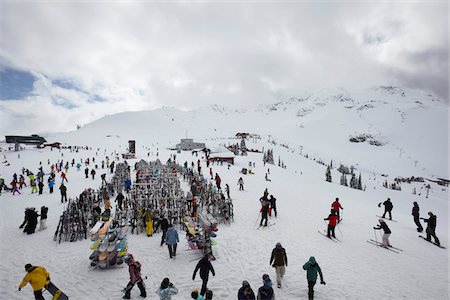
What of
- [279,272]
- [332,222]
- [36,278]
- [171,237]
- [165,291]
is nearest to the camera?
[165,291]

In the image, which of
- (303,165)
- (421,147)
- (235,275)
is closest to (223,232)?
(235,275)

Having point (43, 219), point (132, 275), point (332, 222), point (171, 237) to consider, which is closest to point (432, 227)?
point (332, 222)

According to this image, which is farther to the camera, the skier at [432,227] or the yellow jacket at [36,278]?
the skier at [432,227]

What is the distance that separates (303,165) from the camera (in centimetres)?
8206

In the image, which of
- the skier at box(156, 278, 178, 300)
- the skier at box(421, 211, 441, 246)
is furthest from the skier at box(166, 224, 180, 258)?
the skier at box(421, 211, 441, 246)

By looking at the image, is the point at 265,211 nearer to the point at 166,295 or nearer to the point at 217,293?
the point at 217,293

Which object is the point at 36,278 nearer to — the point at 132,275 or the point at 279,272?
the point at 132,275

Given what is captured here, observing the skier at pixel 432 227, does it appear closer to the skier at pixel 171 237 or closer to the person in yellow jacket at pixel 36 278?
the skier at pixel 171 237

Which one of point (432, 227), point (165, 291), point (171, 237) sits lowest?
point (432, 227)

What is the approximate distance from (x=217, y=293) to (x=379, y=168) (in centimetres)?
17414

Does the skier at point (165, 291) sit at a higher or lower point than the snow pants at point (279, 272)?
higher

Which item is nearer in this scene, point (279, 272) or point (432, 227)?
point (279, 272)

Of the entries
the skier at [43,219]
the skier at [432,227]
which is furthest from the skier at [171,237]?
the skier at [432,227]

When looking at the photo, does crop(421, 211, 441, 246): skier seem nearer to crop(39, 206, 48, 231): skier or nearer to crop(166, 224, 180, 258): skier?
crop(166, 224, 180, 258): skier
